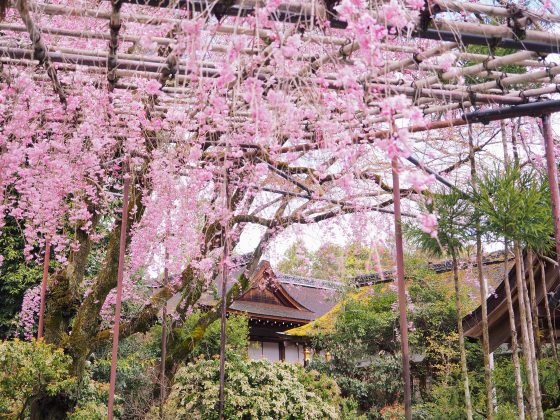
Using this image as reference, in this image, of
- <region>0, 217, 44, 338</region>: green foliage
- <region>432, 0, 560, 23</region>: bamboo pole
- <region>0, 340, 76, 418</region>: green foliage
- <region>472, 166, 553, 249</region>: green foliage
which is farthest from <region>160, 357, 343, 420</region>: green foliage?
<region>432, 0, 560, 23</region>: bamboo pole

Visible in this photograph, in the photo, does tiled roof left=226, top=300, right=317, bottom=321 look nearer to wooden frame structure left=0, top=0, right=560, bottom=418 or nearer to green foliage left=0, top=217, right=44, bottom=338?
green foliage left=0, top=217, right=44, bottom=338

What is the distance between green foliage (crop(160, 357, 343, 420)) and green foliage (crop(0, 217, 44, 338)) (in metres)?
4.00

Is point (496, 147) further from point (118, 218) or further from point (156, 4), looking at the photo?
point (156, 4)

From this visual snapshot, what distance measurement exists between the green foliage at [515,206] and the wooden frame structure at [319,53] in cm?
65

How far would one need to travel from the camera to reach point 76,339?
20.6 feet

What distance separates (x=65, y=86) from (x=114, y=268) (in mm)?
2303

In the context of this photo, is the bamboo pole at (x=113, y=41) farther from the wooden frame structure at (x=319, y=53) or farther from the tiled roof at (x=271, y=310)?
the tiled roof at (x=271, y=310)

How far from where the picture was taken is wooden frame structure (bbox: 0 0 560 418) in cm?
224

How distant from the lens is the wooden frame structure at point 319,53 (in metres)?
2.24

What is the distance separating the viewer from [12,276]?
9.88m

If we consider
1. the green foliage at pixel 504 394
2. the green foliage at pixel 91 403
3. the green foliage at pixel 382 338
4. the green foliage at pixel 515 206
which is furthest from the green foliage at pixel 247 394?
the green foliage at pixel 515 206

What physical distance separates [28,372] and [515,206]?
4562 millimetres

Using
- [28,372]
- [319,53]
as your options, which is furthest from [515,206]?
[28,372]

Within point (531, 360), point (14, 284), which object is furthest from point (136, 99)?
point (14, 284)
